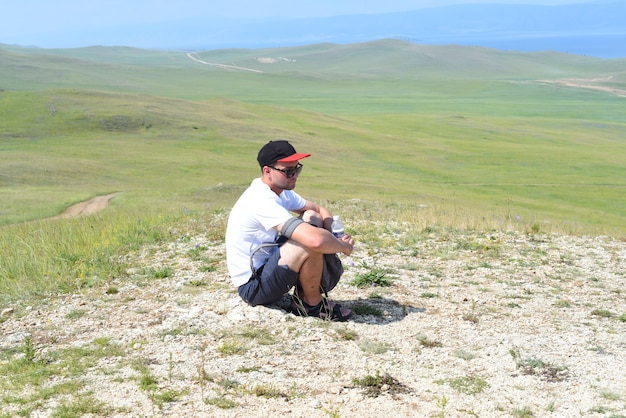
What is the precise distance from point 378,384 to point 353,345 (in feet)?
3.48

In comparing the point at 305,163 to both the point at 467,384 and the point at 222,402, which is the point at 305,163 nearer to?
the point at 467,384

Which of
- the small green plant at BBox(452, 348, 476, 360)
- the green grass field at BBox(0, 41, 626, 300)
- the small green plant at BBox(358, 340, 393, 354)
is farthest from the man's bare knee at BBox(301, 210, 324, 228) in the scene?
the green grass field at BBox(0, 41, 626, 300)

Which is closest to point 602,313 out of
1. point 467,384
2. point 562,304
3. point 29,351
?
point 562,304

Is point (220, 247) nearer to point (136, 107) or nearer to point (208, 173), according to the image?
point (208, 173)

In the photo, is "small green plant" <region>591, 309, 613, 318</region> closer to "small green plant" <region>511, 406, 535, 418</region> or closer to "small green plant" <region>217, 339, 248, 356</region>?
"small green plant" <region>511, 406, 535, 418</region>

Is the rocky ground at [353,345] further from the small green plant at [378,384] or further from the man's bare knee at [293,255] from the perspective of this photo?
the man's bare knee at [293,255]

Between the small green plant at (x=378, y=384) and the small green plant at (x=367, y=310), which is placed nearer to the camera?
the small green plant at (x=378, y=384)

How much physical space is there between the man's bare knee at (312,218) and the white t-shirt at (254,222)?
27 cm

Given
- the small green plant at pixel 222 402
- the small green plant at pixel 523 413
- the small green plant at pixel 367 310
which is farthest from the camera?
the small green plant at pixel 367 310

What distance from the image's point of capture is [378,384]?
646 centimetres

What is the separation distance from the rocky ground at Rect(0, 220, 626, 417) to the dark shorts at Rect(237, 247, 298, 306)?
0.19 meters

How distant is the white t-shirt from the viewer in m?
7.61

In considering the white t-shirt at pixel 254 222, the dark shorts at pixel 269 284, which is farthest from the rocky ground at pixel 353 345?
the white t-shirt at pixel 254 222

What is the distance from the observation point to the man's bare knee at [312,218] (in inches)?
323
